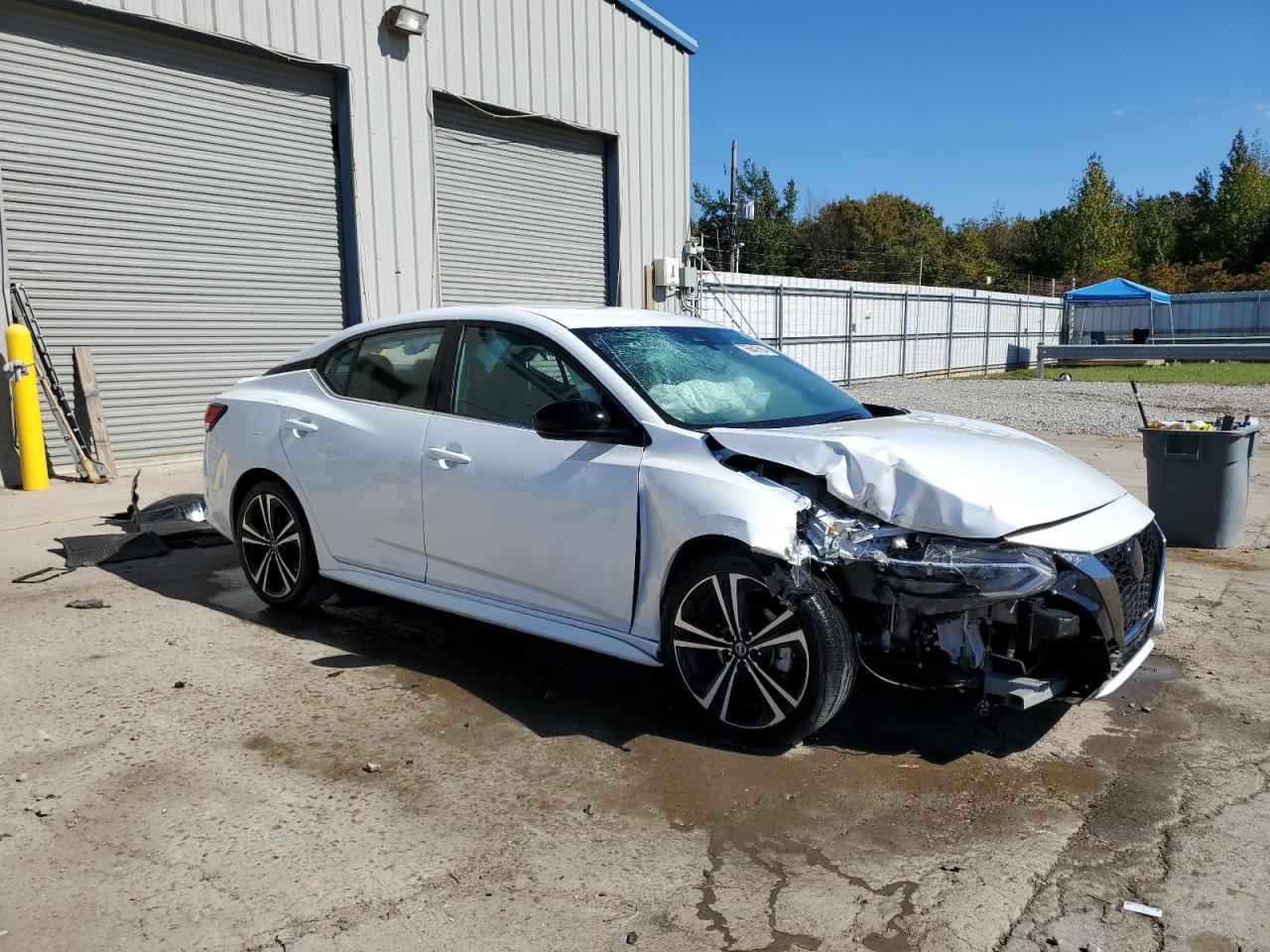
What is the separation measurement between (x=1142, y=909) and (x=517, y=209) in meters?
11.8

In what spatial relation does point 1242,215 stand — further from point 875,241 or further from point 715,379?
point 715,379

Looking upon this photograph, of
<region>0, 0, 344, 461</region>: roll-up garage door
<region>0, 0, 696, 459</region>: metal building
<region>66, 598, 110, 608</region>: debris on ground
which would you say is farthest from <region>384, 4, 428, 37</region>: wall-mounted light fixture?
<region>66, 598, 110, 608</region>: debris on ground

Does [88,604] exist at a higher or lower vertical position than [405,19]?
lower

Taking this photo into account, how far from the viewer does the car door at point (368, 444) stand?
476cm

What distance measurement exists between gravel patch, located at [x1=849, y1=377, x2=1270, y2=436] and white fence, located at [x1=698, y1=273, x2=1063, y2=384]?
1.15m

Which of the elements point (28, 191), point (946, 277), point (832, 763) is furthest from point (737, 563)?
point (946, 277)

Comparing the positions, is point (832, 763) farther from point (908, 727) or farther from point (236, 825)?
point (236, 825)

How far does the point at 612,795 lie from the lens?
3471 millimetres

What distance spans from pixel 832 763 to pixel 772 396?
65.1 inches

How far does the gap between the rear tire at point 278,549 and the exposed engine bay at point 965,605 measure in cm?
280

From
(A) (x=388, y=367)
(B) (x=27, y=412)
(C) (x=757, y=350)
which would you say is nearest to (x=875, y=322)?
(B) (x=27, y=412)

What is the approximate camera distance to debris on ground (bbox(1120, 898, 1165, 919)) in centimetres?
277

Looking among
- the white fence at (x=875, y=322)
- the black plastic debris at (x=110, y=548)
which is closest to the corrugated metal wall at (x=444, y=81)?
the white fence at (x=875, y=322)

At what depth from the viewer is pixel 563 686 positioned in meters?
4.49
